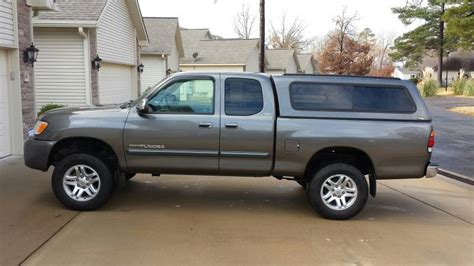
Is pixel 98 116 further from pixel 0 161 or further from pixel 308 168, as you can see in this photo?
pixel 0 161

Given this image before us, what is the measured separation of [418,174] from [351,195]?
0.91 m

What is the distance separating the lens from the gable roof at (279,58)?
161 ft

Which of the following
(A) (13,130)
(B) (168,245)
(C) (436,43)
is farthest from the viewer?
(C) (436,43)

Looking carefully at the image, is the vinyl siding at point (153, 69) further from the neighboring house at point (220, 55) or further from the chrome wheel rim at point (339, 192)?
the chrome wheel rim at point (339, 192)

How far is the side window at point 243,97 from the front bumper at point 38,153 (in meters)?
2.36

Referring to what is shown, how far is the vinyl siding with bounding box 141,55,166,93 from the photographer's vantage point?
26.7 meters

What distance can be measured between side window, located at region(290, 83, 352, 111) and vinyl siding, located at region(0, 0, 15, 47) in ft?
20.6

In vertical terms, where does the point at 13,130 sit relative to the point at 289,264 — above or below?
above

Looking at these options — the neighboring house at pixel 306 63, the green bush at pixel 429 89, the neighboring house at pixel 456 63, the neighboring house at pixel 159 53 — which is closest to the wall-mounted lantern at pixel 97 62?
the neighboring house at pixel 159 53

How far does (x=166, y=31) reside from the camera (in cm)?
2881

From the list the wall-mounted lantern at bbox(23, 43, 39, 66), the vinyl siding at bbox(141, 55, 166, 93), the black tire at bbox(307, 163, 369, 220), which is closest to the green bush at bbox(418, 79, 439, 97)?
the vinyl siding at bbox(141, 55, 166, 93)

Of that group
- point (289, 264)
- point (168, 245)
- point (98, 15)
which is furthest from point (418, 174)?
point (98, 15)

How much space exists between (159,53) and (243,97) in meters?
20.6

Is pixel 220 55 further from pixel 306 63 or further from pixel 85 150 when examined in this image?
pixel 85 150
